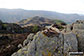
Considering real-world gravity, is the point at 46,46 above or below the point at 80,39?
below

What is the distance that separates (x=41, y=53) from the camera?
13320 millimetres

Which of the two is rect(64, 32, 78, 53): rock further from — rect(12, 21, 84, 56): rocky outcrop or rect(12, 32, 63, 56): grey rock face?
rect(12, 32, 63, 56): grey rock face

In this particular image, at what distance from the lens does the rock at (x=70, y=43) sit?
43.7 ft

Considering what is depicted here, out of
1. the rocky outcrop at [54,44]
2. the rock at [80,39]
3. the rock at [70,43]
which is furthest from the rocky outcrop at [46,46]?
the rock at [80,39]

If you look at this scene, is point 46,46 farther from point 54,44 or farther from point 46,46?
point 54,44

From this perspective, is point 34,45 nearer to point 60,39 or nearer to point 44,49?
point 44,49

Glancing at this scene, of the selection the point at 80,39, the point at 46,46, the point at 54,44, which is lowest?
the point at 46,46

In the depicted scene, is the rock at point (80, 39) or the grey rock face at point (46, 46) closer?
the grey rock face at point (46, 46)

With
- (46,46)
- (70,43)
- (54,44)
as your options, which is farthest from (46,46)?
(70,43)

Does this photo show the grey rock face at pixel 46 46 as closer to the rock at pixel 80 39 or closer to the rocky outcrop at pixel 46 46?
the rocky outcrop at pixel 46 46

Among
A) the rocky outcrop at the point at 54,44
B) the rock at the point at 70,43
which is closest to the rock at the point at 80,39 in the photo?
the rocky outcrop at the point at 54,44

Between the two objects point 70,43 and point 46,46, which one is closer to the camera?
point 46,46

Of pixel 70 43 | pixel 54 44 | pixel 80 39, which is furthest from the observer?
pixel 80 39

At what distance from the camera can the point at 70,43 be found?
13.8 m
